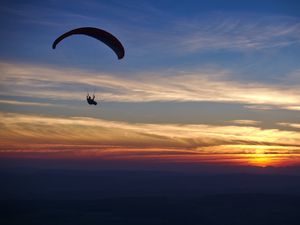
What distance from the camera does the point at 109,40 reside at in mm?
42844

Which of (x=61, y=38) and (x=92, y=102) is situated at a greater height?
(x=61, y=38)

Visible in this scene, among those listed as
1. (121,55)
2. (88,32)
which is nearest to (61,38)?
(88,32)

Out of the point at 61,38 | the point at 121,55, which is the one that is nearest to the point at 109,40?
the point at 121,55

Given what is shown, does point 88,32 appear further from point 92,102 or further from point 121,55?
point 92,102

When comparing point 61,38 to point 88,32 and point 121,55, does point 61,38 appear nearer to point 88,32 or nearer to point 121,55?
point 88,32

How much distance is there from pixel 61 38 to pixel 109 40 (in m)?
5.10

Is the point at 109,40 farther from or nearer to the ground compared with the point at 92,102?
farther from the ground

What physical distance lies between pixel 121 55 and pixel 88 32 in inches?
169

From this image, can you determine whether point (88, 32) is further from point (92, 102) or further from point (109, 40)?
point (92, 102)

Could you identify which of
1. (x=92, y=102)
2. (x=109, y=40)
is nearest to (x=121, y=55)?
(x=109, y=40)

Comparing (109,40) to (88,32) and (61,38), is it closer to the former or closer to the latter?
(88,32)

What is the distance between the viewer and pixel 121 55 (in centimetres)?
4369

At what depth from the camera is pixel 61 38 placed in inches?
1677

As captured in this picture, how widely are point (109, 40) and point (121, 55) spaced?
2104 mm
